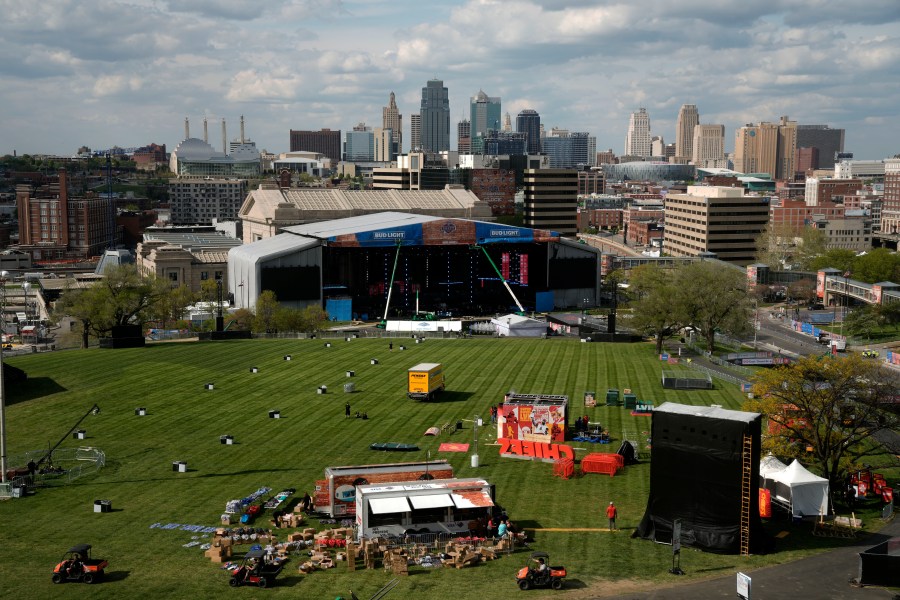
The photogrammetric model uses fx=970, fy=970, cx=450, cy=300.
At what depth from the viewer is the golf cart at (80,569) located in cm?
3133

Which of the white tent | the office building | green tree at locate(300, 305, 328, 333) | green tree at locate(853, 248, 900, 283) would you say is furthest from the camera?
the office building

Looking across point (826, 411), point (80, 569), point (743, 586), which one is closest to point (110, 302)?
point (80, 569)

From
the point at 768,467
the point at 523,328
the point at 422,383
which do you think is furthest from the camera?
the point at 523,328

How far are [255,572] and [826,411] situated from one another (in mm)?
24867

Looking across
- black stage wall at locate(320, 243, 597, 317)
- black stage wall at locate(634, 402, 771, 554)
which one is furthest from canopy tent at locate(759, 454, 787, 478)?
black stage wall at locate(320, 243, 597, 317)

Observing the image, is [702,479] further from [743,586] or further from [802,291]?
[802,291]

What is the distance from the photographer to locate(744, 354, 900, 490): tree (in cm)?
4122

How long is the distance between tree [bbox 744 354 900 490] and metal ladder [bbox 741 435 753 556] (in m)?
7.30

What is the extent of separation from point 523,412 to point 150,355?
1486 inches

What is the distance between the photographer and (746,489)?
34281 mm

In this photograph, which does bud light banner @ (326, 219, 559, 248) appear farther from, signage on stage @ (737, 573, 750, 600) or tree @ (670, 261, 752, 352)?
signage on stage @ (737, 573, 750, 600)

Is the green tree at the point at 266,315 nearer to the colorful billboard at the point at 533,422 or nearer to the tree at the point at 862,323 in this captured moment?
the colorful billboard at the point at 533,422

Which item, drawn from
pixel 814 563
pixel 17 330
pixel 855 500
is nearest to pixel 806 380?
pixel 855 500

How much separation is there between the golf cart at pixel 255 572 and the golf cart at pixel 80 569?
434cm
